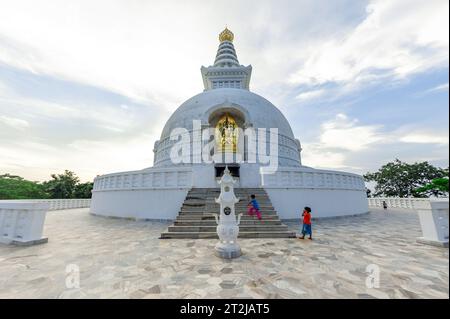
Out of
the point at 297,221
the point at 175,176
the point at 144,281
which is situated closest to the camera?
the point at 144,281

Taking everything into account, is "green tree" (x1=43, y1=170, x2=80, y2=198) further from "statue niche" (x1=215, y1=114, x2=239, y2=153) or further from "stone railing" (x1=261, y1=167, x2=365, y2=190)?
"stone railing" (x1=261, y1=167, x2=365, y2=190)

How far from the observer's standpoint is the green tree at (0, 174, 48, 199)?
1081 inches

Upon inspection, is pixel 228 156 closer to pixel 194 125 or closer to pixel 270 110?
pixel 194 125

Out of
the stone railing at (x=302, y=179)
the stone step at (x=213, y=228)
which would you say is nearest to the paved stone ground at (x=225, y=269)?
the stone step at (x=213, y=228)

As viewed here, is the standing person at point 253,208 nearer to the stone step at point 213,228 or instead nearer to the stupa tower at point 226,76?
the stone step at point 213,228

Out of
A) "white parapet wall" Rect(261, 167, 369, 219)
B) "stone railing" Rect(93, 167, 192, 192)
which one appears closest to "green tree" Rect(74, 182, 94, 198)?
"stone railing" Rect(93, 167, 192, 192)

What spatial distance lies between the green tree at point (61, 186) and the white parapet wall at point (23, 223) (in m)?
27.7

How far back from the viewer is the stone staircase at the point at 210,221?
730 centimetres

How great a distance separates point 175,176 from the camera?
1123 cm

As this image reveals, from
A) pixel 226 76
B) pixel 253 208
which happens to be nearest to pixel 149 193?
pixel 253 208

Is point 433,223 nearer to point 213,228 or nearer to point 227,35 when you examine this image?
point 213,228

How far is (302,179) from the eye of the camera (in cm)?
1168
